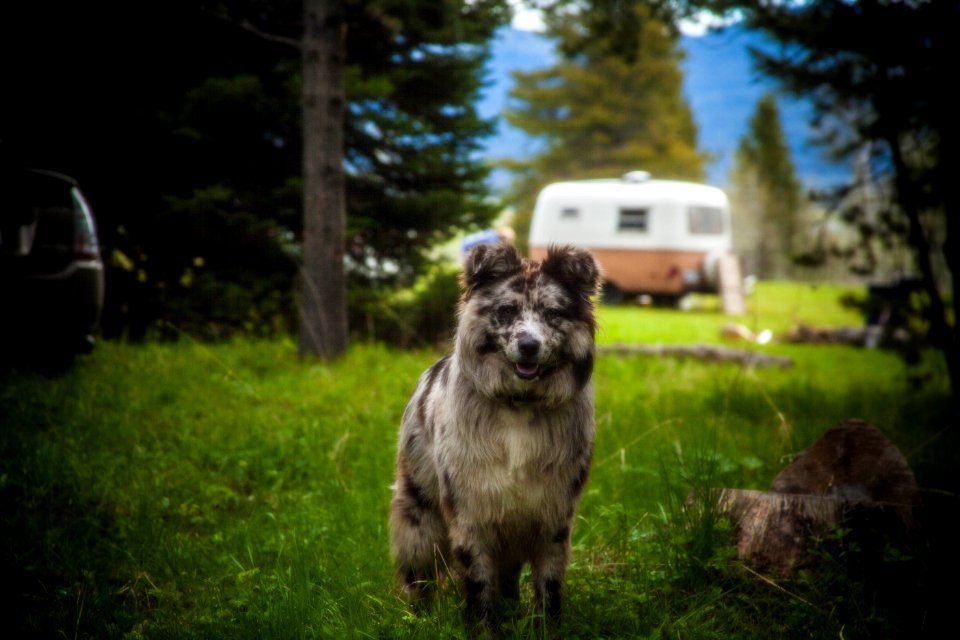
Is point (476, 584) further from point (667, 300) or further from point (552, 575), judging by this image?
point (667, 300)

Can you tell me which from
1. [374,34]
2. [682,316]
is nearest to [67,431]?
[374,34]

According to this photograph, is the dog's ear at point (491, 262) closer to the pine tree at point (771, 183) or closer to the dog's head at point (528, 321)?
the dog's head at point (528, 321)

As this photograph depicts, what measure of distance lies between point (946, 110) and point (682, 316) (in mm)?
15636

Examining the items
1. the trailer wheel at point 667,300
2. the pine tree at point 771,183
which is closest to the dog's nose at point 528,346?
the trailer wheel at point 667,300

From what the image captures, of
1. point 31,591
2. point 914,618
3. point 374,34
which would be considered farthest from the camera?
point 374,34

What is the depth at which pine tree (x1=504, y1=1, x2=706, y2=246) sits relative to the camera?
34750 millimetres

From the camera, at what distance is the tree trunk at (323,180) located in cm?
791

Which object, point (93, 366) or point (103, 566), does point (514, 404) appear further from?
point (93, 366)

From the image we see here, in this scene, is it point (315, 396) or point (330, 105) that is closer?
point (315, 396)

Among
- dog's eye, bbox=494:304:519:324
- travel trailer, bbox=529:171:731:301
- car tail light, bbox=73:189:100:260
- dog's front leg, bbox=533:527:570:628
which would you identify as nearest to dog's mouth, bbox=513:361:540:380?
dog's eye, bbox=494:304:519:324

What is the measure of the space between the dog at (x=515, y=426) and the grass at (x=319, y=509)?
9.7 inches

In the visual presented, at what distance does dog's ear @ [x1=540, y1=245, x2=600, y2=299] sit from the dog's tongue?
1.35 ft

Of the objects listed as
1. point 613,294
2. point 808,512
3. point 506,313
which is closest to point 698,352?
point 808,512

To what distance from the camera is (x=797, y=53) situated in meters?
7.46
